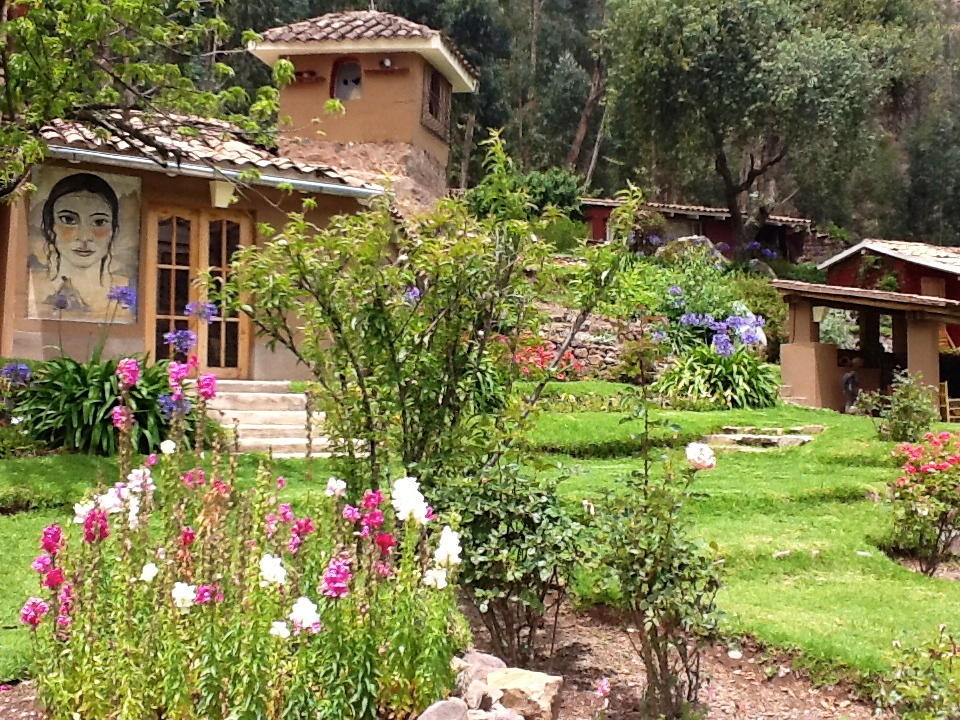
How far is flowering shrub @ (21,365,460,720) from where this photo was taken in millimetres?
2781

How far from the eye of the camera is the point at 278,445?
9.58 m

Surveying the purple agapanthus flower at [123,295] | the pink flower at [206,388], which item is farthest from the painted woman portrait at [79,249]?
the pink flower at [206,388]

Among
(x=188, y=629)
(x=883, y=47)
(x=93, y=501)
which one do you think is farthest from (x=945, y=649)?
(x=883, y=47)

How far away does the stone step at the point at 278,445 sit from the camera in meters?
9.48

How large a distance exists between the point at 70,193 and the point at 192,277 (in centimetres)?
174

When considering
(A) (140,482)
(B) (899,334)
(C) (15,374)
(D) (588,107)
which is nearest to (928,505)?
(A) (140,482)

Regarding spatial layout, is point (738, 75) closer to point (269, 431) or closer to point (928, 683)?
point (269, 431)

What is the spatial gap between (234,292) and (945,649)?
140 inches

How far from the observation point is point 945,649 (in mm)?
3223

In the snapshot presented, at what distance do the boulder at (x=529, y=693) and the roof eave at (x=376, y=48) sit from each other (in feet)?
49.0

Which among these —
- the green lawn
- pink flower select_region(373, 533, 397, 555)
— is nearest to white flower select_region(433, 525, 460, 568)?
pink flower select_region(373, 533, 397, 555)

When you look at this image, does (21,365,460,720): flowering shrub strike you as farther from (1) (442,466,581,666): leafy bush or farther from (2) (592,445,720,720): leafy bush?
(2) (592,445,720,720): leafy bush

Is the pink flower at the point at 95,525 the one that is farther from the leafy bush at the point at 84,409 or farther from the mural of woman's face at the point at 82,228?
the mural of woman's face at the point at 82,228

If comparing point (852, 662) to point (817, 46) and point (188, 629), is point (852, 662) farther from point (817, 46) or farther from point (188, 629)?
point (817, 46)
